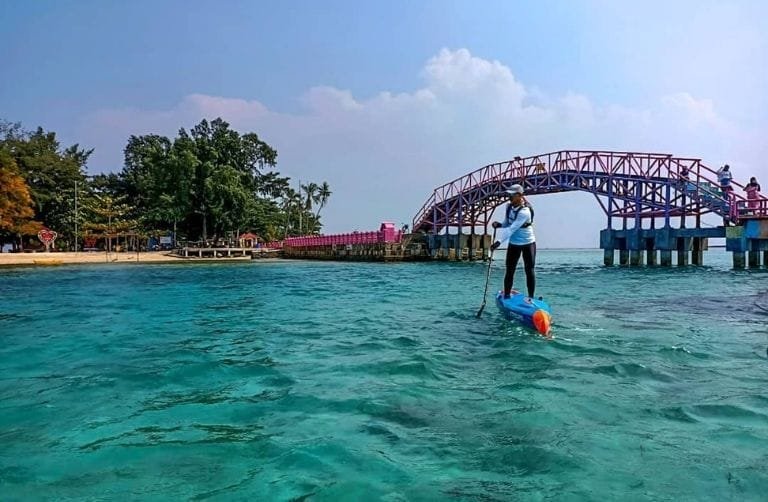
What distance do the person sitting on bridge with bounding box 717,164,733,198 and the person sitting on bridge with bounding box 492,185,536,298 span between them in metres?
29.9

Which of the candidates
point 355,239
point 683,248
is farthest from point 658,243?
point 355,239

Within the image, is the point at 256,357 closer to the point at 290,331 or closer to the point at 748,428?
the point at 290,331

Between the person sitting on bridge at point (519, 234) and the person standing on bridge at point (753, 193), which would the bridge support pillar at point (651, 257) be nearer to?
the person standing on bridge at point (753, 193)

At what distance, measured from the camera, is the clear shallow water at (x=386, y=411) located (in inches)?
144

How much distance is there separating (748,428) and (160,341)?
8.35 meters

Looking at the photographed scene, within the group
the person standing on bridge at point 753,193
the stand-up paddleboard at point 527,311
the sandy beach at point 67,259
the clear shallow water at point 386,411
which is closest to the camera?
the clear shallow water at point 386,411

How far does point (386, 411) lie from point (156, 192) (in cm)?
5854

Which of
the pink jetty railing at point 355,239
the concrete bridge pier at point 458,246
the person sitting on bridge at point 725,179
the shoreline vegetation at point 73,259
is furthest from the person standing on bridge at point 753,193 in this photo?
the shoreline vegetation at point 73,259

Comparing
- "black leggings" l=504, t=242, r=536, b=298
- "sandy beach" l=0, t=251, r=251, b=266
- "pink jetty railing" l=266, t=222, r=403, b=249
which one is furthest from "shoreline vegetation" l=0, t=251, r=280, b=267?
"black leggings" l=504, t=242, r=536, b=298

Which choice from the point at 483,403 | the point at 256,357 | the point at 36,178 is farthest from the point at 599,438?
the point at 36,178

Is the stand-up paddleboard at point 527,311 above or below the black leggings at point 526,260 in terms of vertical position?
below

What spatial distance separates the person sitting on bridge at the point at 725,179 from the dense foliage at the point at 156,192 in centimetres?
4075

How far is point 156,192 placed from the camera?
5797cm

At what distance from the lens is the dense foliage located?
53562mm
